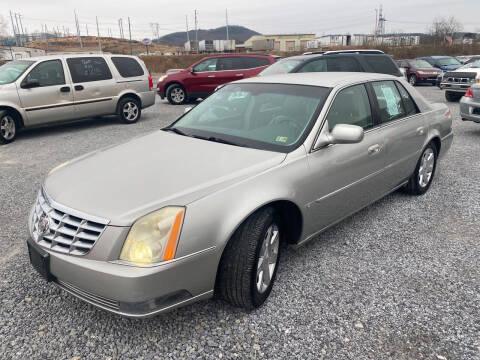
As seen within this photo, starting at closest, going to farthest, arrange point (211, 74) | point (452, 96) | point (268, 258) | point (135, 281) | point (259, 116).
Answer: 1. point (135, 281)
2. point (268, 258)
3. point (259, 116)
4. point (211, 74)
5. point (452, 96)

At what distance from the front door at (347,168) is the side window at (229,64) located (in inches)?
404

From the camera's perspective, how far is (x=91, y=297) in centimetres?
223

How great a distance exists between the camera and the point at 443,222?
4051mm

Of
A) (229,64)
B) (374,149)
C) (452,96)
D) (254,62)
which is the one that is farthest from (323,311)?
(452,96)

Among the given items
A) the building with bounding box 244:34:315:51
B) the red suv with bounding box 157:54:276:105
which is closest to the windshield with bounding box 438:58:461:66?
the red suv with bounding box 157:54:276:105

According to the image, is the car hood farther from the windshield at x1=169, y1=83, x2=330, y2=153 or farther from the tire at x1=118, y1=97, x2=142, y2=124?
the tire at x1=118, y1=97, x2=142, y2=124

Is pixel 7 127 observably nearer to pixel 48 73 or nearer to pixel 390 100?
pixel 48 73

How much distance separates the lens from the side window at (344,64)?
345 inches

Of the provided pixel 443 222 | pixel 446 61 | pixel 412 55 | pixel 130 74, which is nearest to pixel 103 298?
pixel 443 222

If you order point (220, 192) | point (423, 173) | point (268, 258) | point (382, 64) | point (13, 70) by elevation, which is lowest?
point (423, 173)

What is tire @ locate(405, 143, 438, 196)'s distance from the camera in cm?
456

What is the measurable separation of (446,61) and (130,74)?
18.4 m

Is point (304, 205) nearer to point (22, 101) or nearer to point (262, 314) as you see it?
point (262, 314)

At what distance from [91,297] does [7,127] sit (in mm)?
7088
